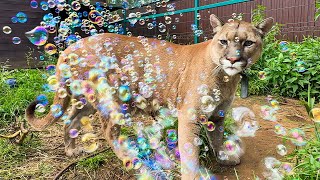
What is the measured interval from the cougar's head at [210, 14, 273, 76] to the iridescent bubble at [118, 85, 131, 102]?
1.06m

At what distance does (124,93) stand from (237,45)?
136 centimetres

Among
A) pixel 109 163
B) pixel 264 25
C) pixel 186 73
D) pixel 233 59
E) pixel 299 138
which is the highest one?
pixel 264 25

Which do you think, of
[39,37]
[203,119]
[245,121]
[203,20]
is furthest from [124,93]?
[203,20]

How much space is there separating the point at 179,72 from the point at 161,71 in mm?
218

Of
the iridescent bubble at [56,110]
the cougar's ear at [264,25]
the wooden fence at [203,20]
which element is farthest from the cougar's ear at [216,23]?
the wooden fence at [203,20]

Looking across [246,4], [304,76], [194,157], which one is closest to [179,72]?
[194,157]

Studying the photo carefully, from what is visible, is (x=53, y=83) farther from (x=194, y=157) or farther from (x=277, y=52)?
(x=277, y=52)

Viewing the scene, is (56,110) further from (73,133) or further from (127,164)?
(127,164)

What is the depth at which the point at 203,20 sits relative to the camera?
9.41 m

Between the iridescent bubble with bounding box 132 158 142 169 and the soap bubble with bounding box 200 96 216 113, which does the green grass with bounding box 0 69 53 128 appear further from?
the soap bubble with bounding box 200 96 216 113

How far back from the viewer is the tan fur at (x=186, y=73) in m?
2.78

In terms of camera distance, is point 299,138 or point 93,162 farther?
point 93,162

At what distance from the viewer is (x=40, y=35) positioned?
4000 millimetres

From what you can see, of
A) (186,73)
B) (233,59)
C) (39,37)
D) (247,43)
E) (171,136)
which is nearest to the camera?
(233,59)
